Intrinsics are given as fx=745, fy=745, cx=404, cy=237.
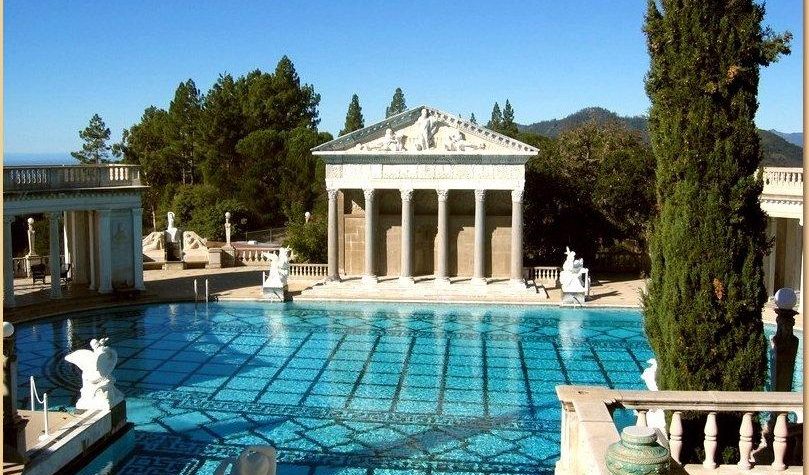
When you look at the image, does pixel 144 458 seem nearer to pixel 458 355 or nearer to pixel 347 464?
pixel 347 464

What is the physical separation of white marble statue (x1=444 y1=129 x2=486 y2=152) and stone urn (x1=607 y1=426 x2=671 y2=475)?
2334 cm

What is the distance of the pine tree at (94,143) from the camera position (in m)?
60.6

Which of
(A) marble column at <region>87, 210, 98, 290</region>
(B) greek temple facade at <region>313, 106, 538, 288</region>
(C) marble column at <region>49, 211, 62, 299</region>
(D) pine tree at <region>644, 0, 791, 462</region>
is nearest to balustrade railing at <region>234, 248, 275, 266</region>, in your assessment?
(B) greek temple facade at <region>313, 106, 538, 288</region>

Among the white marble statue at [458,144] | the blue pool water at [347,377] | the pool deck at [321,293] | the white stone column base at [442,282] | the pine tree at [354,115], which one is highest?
the pine tree at [354,115]

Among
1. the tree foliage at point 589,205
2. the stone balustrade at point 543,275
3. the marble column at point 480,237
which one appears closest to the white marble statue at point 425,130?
the marble column at point 480,237

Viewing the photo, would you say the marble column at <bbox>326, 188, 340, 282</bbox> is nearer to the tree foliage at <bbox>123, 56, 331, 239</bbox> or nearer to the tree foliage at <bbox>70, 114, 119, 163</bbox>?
the tree foliage at <bbox>123, 56, 331, 239</bbox>

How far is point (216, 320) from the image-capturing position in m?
23.3

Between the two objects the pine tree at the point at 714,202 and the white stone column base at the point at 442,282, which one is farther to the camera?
the white stone column base at the point at 442,282

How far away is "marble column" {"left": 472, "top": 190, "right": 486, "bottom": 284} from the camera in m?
28.0

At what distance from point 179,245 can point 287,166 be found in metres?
19.1

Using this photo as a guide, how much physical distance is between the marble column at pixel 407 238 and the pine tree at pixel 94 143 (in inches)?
1616

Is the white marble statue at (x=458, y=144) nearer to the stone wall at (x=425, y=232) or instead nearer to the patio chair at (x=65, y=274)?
the stone wall at (x=425, y=232)

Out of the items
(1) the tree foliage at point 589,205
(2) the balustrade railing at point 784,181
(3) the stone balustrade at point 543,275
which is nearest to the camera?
(2) the balustrade railing at point 784,181

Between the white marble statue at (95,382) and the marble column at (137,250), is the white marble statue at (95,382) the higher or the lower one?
the lower one
